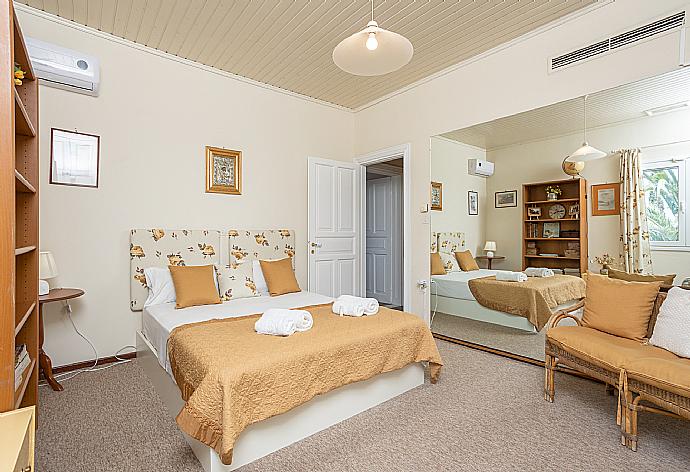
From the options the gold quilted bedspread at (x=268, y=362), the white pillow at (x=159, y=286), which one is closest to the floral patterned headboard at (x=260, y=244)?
the white pillow at (x=159, y=286)

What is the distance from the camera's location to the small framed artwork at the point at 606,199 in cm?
288

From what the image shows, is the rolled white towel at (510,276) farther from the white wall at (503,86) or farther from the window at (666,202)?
the window at (666,202)

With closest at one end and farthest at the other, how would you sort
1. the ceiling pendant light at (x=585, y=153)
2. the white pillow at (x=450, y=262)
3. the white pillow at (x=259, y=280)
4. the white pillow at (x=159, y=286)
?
1. the ceiling pendant light at (x=585, y=153)
2. the white pillow at (x=159, y=286)
3. the white pillow at (x=259, y=280)
4. the white pillow at (x=450, y=262)

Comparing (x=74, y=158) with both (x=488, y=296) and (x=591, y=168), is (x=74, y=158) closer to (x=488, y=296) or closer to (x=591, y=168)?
(x=488, y=296)

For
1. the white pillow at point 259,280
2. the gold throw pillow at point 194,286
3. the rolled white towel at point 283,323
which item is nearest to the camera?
the rolled white towel at point 283,323

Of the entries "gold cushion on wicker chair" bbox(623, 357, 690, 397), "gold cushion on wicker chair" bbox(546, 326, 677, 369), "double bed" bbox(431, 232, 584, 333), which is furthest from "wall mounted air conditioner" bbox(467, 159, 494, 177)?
"gold cushion on wicker chair" bbox(623, 357, 690, 397)

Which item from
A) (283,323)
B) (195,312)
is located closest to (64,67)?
(195,312)

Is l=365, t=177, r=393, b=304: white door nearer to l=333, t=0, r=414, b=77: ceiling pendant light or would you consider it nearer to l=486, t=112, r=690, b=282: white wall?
l=486, t=112, r=690, b=282: white wall

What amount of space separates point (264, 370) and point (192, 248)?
2306 mm

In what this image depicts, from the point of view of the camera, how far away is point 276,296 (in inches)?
146

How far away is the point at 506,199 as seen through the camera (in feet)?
11.8

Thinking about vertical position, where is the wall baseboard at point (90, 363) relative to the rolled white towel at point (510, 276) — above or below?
below

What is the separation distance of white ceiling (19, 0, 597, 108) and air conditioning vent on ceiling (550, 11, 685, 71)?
32 cm

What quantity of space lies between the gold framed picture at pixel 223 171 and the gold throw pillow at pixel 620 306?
11.4 ft
